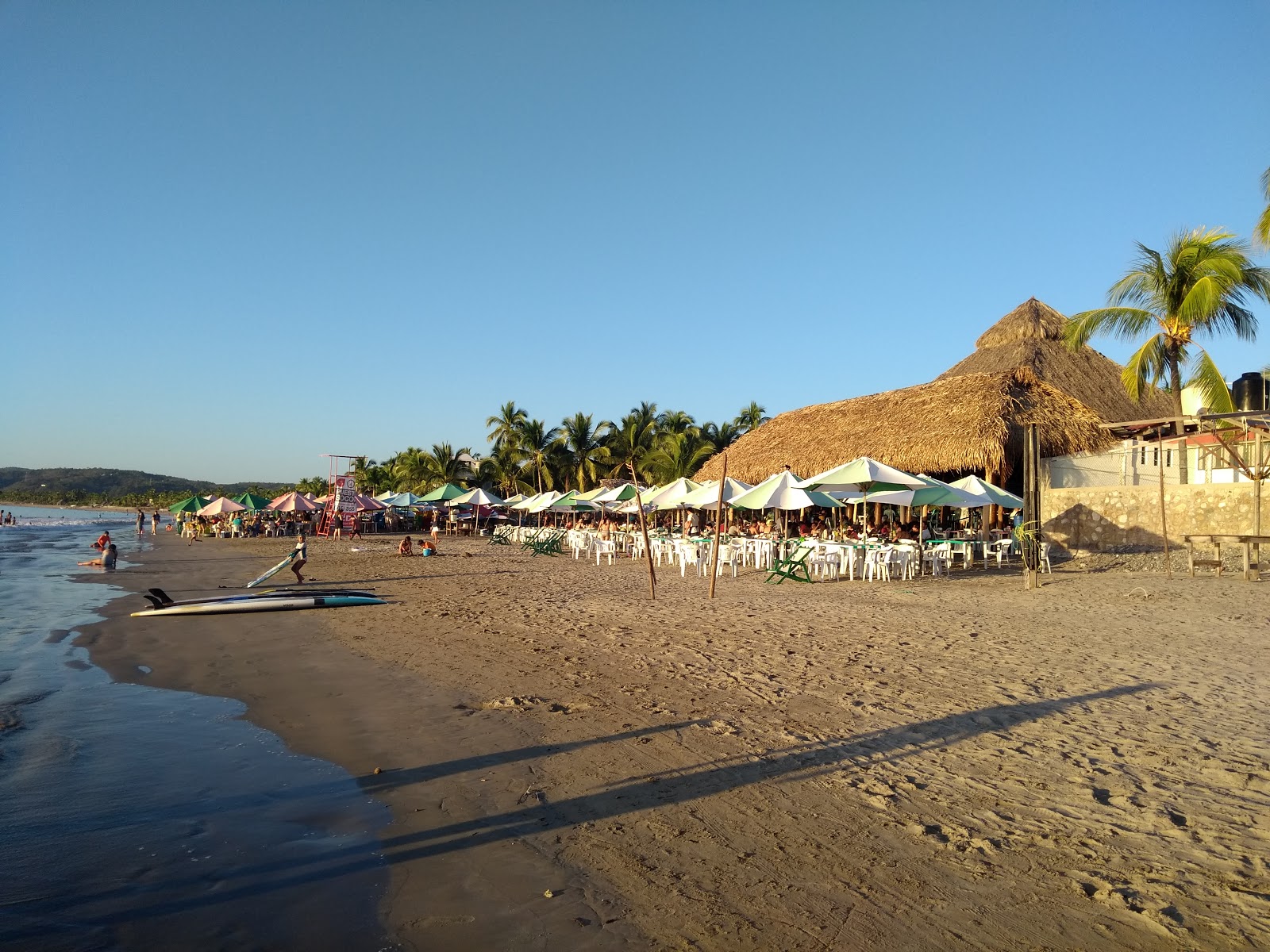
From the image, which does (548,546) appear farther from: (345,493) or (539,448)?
(539,448)

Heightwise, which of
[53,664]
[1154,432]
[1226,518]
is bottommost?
[53,664]

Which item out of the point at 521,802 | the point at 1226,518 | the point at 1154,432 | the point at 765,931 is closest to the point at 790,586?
the point at 1226,518

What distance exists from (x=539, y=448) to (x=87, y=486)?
147 metres

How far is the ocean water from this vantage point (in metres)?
3.14

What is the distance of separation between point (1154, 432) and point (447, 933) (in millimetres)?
22237

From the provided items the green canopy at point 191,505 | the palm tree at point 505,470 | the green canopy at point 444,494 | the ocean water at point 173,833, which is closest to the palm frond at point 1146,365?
the ocean water at point 173,833

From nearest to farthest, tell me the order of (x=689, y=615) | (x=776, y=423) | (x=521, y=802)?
(x=521, y=802) → (x=689, y=615) → (x=776, y=423)

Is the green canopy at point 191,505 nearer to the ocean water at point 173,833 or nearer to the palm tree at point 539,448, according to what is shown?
the palm tree at point 539,448

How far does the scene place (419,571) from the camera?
18250 millimetres

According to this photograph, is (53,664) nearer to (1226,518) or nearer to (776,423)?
(1226,518)

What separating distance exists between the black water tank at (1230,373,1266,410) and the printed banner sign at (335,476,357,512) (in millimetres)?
26213

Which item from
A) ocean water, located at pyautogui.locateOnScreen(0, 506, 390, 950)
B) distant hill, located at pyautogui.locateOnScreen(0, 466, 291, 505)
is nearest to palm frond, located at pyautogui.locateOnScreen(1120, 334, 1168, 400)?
ocean water, located at pyautogui.locateOnScreen(0, 506, 390, 950)

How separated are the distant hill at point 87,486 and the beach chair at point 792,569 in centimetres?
13191

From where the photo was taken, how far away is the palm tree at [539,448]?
42.0m
